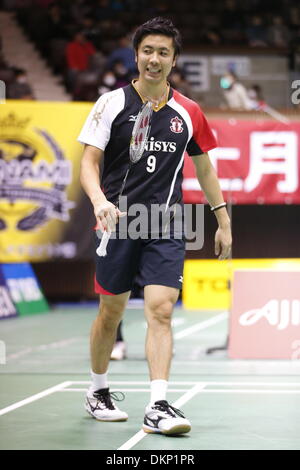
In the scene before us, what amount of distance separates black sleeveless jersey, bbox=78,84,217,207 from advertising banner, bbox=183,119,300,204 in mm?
8884

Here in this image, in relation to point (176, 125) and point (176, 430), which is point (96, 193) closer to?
point (176, 125)

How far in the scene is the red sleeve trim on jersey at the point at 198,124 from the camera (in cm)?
507

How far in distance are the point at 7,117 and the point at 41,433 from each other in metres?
9.21

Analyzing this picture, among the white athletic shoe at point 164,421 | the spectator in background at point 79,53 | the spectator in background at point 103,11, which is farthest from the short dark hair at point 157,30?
the spectator in background at point 103,11

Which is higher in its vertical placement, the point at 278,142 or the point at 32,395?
the point at 278,142

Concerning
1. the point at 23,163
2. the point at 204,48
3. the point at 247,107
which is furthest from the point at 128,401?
the point at 204,48

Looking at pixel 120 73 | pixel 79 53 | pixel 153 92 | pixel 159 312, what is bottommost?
pixel 159 312

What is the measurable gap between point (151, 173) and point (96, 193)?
39 cm

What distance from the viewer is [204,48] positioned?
1733 cm

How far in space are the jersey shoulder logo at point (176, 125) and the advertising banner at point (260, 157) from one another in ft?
29.1

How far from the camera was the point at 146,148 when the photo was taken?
493 centimetres

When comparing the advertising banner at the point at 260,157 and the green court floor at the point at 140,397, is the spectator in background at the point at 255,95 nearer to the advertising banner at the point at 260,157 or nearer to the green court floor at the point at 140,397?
the advertising banner at the point at 260,157

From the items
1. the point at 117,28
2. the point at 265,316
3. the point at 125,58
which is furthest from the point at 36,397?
the point at 117,28
